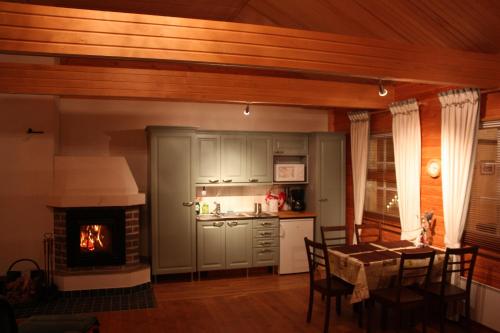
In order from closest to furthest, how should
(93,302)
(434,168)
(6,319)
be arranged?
(6,319)
(434,168)
(93,302)

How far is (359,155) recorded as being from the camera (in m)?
6.00

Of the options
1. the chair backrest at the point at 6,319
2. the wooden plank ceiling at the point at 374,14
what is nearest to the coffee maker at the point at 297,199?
the wooden plank ceiling at the point at 374,14

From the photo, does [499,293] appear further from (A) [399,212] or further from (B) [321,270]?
(B) [321,270]

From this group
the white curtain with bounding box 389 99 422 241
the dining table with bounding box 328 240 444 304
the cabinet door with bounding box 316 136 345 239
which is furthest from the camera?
the cabinet door with bounding box 316 136 345 239

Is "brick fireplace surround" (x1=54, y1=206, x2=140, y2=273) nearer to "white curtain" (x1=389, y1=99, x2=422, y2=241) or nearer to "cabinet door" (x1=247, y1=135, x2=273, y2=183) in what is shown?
"cabinet door" (x1=247, y1=135, x2=273, y2=183)

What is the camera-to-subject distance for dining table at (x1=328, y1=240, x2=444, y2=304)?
3.81m

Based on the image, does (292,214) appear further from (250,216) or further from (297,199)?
(250,216)

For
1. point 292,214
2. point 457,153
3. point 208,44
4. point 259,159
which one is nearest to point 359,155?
point 292,214

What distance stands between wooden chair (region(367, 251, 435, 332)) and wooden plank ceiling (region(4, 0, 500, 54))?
191cm

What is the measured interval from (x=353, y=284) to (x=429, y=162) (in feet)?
5.57

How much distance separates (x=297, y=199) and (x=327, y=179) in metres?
0.58

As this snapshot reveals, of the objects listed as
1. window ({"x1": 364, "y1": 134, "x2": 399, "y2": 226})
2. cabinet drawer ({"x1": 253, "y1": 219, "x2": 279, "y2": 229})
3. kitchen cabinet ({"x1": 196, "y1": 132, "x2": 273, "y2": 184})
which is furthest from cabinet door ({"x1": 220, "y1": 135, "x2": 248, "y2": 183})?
window ({"x1": 364, "y1": 134, "x2": 399, "y2": 226})

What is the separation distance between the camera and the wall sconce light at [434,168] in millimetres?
4496

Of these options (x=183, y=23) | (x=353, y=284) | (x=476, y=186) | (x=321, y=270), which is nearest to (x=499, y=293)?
(x=476, y=186)
